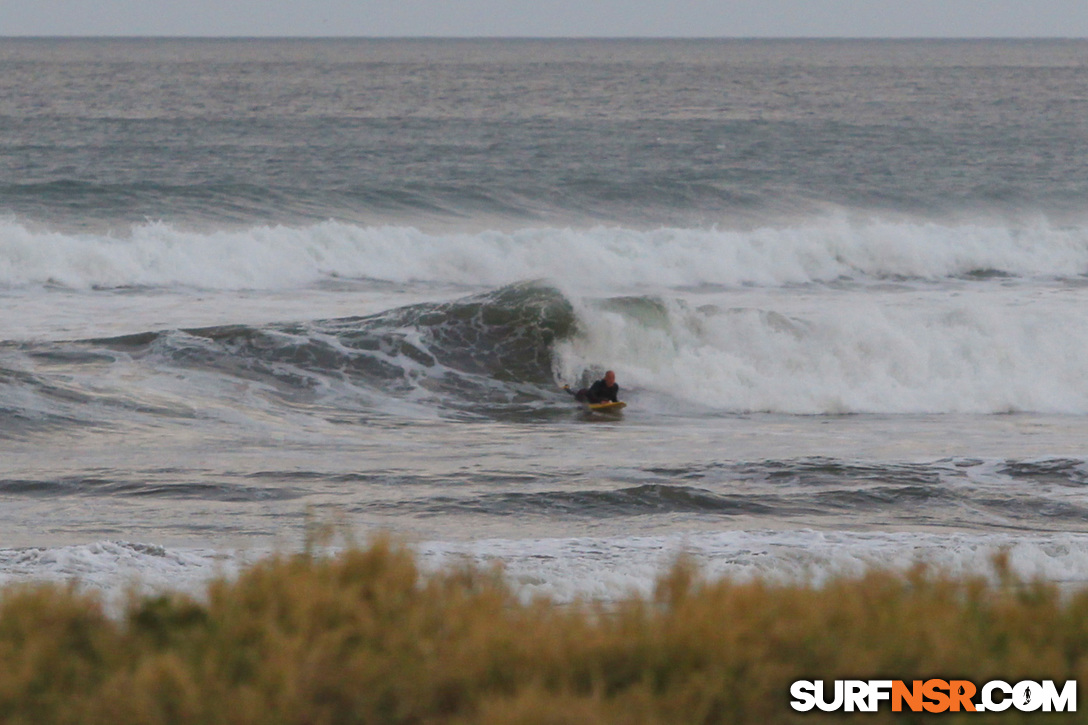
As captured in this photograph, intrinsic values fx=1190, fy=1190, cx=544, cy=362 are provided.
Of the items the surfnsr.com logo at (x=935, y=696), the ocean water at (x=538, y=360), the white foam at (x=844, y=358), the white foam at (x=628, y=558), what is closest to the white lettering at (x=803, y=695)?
the surfnsr.com logo at (x=935, y=696)

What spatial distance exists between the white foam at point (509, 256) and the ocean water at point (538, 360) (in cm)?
11

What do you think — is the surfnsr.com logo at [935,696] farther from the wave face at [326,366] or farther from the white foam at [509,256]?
the white foam at [509,256]

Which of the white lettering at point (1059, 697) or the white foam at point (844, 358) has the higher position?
the white foam at point (844, 358)

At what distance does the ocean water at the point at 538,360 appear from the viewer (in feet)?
29.2

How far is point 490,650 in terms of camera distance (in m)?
3.65

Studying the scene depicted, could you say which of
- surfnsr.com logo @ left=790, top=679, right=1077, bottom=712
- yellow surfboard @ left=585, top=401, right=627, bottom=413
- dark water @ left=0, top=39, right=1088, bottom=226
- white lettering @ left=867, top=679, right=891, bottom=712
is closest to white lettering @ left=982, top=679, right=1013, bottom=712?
surfnsr.com logo @ left=790, top=679, right=1077, bottom=712

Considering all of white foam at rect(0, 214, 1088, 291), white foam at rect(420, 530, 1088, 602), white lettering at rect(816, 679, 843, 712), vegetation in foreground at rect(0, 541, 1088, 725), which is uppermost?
white foam at rect(0, 214, 1088, 291)

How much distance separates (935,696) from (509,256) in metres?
23.4

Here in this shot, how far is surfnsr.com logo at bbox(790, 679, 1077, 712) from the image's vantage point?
3.36 metres

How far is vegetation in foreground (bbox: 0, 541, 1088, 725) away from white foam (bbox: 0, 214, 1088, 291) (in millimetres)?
20401

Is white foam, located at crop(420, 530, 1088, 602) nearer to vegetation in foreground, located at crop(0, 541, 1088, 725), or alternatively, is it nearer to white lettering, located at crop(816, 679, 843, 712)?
vegetation in foreground, located at crop(0, 541, 1088, 725)

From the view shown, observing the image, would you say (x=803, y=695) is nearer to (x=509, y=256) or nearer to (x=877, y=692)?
(x=877, y=692)

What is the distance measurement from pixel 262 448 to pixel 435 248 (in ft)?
50.5

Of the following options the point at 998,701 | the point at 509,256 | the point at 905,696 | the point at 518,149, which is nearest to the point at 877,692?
the point at 905,696
